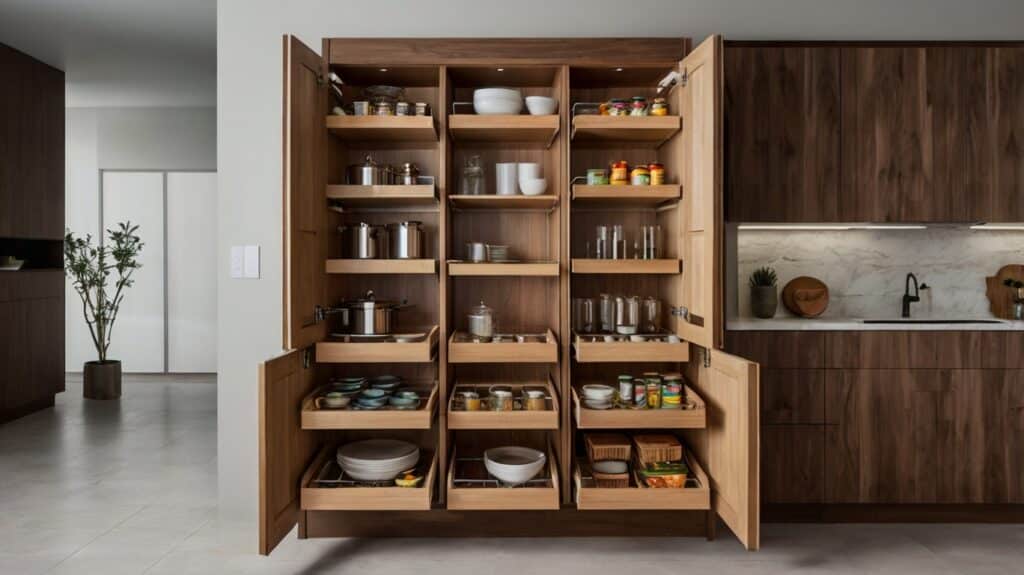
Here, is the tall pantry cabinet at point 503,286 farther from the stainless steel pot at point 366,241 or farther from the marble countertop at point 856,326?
the marble countertop at point 856,326

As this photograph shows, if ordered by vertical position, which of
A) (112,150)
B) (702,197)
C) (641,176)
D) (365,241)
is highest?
(112,150)

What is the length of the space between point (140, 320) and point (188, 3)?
12.2ft

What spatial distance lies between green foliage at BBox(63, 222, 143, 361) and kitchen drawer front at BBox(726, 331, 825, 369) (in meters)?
5.29

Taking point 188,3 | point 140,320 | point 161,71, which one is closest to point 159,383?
point 140,320

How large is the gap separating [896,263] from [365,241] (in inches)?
106

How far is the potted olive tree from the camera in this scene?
5.54 m

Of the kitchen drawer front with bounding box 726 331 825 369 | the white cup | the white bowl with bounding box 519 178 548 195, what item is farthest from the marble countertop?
the white cup

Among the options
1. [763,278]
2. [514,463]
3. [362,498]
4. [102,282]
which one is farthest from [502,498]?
[102,282]

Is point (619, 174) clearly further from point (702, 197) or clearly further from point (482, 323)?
point (482, 323)

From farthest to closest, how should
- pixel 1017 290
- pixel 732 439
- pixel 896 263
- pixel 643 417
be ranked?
pixel 896 263 < pixel 1017 290 < pixel 643 417 < pixel 732 439

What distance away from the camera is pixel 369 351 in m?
2.54

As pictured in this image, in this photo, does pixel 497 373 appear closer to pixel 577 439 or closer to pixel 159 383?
pixel 577 439

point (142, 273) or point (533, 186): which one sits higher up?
point (533, 186)

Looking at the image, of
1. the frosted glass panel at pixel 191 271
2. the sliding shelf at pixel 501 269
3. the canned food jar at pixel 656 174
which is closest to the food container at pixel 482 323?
the sliding shelf at pixel 501 269
